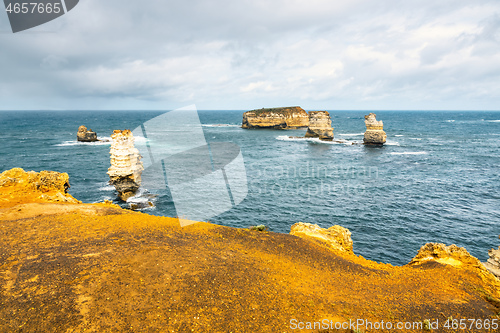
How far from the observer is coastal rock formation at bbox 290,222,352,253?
56.5ft

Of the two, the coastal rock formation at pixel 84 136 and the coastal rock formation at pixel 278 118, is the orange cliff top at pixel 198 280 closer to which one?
the coastal rock formation at pixel 84 136

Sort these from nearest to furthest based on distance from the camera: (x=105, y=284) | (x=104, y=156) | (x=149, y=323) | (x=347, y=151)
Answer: (x=149, y=323), (x=105, y=284), (x=104, y=156), (x=347, y=151)

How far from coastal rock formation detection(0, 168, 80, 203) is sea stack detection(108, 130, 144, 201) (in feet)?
25.6

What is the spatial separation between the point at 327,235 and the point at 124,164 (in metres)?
25.1

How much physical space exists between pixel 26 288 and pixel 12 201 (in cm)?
1265

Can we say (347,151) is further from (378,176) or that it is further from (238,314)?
(238,314)

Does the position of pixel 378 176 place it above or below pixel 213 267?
below

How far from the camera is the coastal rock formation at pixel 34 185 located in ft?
66.6

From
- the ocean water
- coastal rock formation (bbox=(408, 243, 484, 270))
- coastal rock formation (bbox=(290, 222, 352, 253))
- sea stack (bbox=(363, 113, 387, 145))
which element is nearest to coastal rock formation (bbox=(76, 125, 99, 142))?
the ocean water

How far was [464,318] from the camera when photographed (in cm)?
1012

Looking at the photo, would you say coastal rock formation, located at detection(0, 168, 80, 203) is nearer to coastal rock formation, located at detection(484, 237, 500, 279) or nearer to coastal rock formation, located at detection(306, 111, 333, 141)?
coastal rock formation, located at detection(484, 237, 500, 279)

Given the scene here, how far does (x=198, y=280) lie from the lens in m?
10.9

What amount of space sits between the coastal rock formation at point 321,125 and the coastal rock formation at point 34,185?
7844 centimetres

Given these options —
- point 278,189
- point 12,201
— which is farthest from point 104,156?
point 12,201
